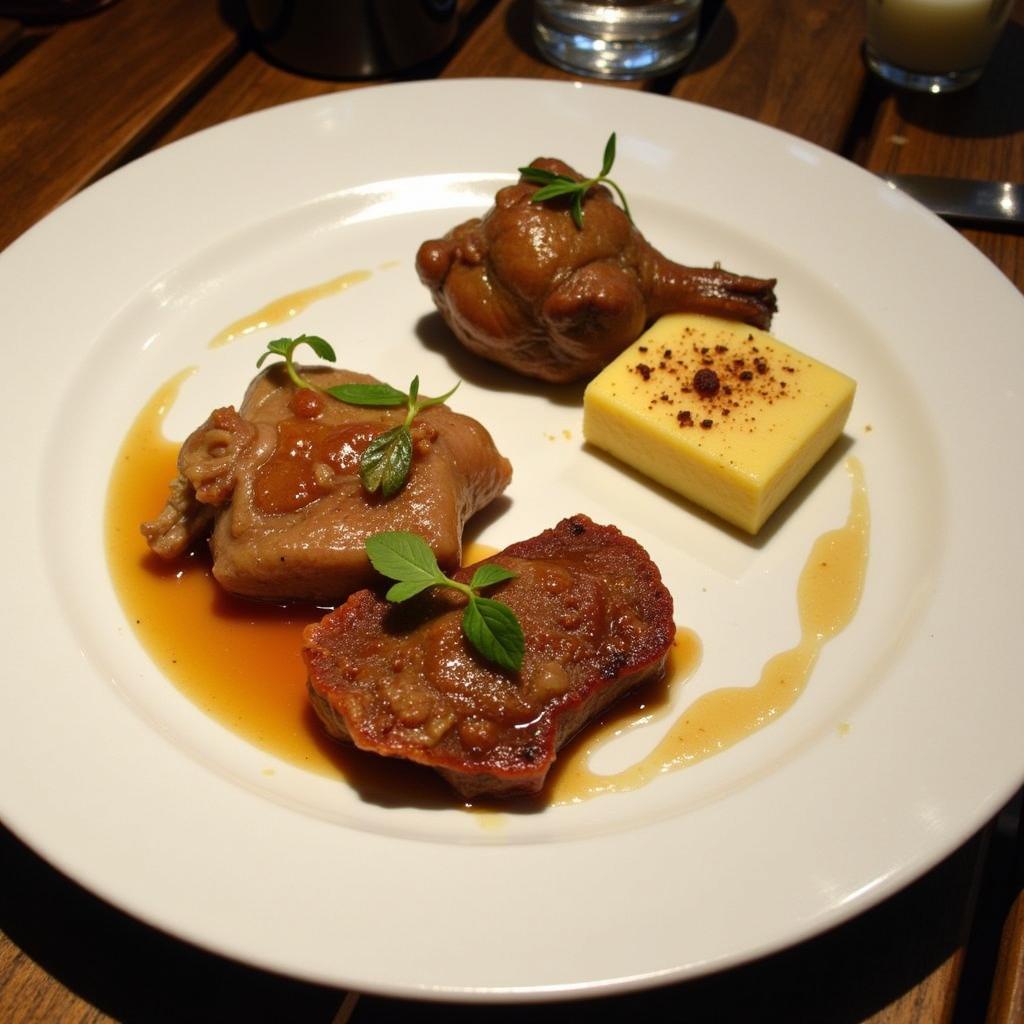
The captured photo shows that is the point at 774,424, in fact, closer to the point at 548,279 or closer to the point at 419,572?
the point at 548,279

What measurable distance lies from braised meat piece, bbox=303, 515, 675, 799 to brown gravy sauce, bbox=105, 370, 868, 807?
9cm

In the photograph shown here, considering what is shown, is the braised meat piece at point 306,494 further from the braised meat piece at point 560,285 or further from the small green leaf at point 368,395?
the braised meat piece at point 560,285

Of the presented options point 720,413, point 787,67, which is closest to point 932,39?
point 787,67

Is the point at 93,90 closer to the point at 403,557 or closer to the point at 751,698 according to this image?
the point at 403,557

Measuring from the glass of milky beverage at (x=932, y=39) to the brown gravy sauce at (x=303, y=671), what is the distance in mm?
2321

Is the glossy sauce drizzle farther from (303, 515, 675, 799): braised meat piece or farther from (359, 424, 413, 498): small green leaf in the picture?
(359, 424, 413, 498): small green leaf

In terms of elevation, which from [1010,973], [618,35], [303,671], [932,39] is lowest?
[1010,973]

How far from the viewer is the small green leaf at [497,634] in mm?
2287

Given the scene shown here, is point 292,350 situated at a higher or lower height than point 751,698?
higher

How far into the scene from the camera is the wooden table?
211 centimetres

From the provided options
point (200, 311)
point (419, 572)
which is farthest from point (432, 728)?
point (200, 311)

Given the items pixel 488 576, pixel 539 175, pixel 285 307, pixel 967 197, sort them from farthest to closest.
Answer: pixel 967 197
pixel 285 307
pixel 539 175
pixel 488 576

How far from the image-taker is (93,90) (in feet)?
14.0

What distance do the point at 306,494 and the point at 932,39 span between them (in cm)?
338
